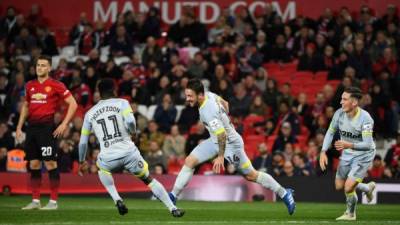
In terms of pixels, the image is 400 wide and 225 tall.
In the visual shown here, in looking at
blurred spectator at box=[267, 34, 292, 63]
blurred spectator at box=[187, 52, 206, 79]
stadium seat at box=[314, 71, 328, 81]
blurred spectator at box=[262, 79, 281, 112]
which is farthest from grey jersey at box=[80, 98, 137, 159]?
blurred spectator at box=[267, 34, 292, 63]

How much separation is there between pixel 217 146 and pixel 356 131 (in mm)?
2159

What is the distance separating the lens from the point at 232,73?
2650cm

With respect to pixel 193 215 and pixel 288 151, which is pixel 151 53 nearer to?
pixel 288 151

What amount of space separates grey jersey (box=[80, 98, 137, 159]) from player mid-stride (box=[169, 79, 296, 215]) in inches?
46.7

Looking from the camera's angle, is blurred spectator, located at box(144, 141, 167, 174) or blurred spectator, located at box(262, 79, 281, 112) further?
blurred spectator, located at box(262, 79, 281, 112)

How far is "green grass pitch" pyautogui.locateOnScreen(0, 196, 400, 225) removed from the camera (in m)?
13.7

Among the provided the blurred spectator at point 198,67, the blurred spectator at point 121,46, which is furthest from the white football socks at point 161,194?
the blurred spectator at point 121,46

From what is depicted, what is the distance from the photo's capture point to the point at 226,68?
2669cm

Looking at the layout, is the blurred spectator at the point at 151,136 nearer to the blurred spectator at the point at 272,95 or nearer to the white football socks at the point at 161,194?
the blurred spectator at the point at 272,95

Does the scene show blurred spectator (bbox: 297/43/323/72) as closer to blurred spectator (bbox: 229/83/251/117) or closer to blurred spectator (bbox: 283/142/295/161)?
blurred spectator (bbox: 229/83/251/117)

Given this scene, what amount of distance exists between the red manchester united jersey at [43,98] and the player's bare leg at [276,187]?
11.0ft

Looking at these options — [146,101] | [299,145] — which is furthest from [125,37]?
[299,145]

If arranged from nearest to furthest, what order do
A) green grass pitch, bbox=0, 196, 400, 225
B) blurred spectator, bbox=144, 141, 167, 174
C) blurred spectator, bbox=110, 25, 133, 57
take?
green grass pitch, bbox=0, 196, 400, 225 → blurred spectator, bbox=144, 141, 167, 174 → blurred spectator, bbox=110, 25, 133, 57

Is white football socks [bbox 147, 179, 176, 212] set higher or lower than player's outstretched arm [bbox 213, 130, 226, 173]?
lower
